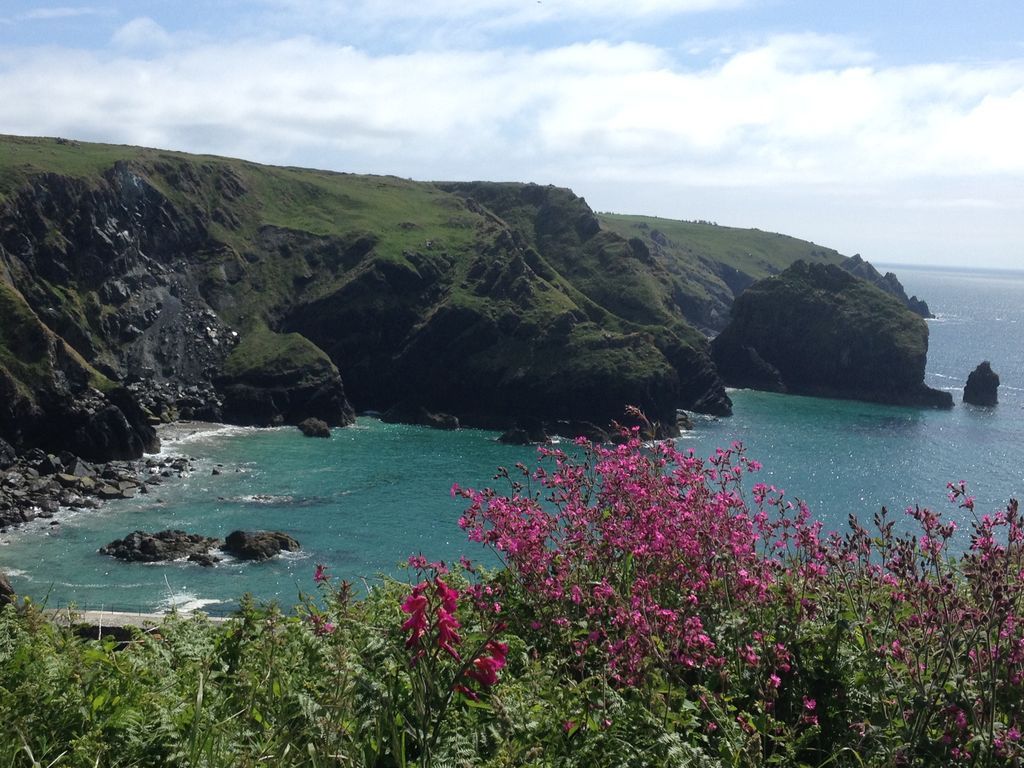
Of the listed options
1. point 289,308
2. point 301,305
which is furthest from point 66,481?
point 301,305

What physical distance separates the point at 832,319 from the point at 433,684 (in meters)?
156

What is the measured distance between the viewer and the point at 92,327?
10781 centimetres

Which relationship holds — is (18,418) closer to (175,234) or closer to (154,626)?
(175,234)

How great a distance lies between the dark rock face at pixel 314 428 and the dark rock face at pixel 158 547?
41.0 meters

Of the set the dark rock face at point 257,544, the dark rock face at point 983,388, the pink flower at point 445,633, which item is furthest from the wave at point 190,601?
the dark rock face at point 983,388

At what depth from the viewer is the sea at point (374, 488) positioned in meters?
51.8

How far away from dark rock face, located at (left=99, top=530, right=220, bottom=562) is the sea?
89 centimetres

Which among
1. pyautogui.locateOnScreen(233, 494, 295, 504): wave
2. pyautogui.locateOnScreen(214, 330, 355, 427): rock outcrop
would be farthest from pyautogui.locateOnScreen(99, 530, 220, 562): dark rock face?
pyautogui.locateOnScreen(214, 330, 355, 427): rock outcrop

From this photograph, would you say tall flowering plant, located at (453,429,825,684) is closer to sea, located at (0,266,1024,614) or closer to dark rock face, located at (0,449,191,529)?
sea, located at (0,266,1024,614)

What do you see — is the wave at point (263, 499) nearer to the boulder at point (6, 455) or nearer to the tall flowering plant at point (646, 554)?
the boulder at point (6, 455)

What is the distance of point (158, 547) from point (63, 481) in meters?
20.1

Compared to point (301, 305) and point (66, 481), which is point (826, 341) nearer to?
point (301, 305)

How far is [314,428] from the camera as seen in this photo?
324 ft

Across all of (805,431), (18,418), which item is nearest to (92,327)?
(18,418)
